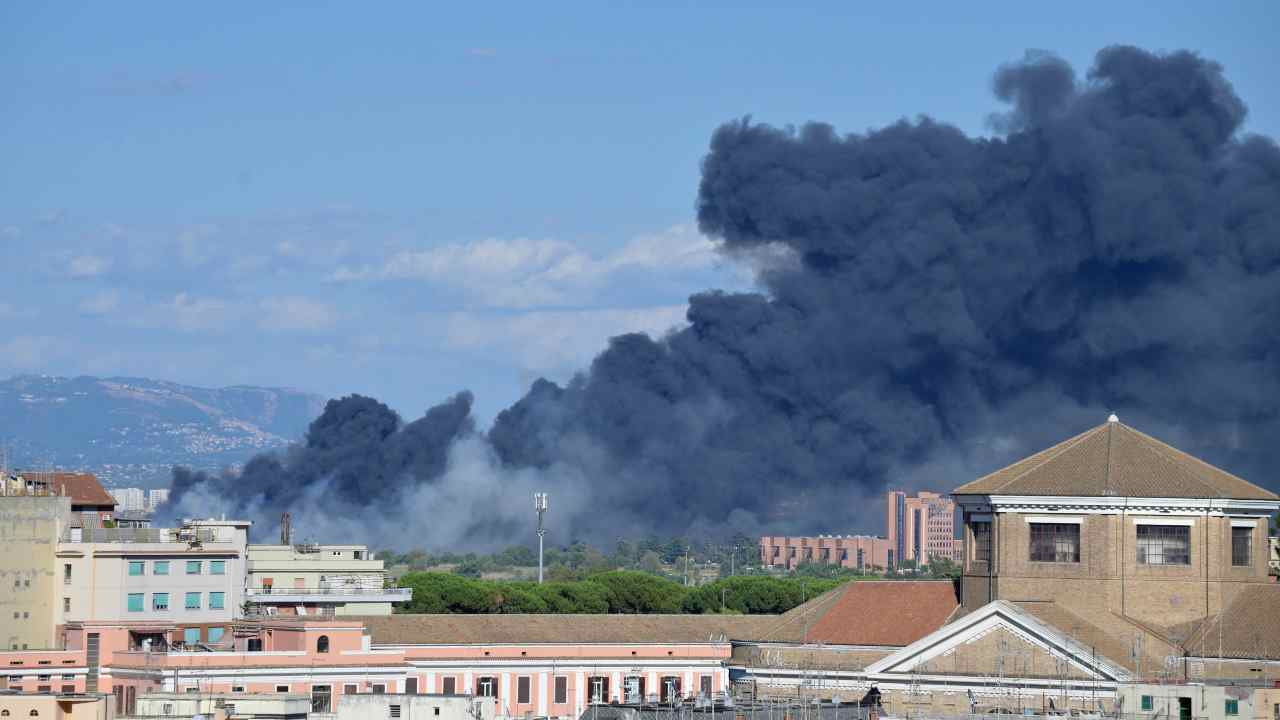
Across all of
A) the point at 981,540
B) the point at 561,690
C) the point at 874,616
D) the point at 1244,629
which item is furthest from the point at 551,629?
the point at 1244,629

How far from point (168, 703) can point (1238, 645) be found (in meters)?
25.2

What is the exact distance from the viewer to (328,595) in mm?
90188

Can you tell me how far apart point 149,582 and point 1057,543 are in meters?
28.9

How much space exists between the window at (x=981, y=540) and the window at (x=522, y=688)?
684 inches

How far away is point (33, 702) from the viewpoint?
154ft

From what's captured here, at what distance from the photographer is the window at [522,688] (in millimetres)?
75581

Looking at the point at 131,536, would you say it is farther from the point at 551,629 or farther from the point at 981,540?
the point at 981,540

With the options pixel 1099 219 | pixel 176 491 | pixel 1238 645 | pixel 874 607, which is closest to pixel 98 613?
pixel 874 607

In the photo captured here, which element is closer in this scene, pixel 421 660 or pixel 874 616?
pixel 874 616

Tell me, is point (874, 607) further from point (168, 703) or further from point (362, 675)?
point (168, 703)

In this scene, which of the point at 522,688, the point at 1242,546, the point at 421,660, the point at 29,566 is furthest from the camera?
the point at 29,566

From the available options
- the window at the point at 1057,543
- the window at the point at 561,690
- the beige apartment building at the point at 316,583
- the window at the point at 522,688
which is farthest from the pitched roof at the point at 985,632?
the beige apartment building at the point at 316,583

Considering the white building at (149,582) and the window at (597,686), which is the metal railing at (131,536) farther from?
the window at (597,686)

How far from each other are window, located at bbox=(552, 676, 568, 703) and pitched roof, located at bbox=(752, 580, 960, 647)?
10814 mm
